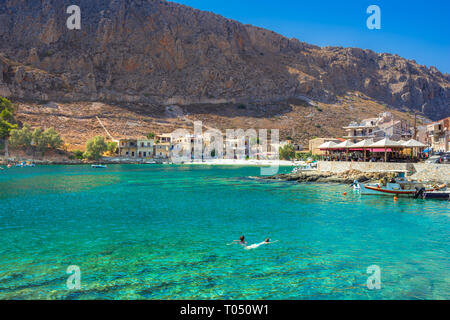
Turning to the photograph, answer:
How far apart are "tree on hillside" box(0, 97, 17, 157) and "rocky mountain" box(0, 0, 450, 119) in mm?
19165

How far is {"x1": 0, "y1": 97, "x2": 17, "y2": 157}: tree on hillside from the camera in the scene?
7100 centimetres

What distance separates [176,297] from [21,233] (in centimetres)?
1008

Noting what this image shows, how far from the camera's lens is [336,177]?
121 ft

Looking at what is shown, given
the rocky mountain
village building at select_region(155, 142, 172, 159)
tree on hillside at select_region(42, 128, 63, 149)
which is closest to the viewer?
tree on hillside at select_region(42, 128, 63, 149)

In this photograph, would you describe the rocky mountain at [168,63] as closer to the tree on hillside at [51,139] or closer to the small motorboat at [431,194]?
the tree on hillside at [51,139]

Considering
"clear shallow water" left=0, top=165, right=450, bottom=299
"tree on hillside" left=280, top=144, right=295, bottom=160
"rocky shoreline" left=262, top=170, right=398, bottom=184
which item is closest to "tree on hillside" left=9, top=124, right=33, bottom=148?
"tree on hillside" left=280, top=144, right=295, bottom=160

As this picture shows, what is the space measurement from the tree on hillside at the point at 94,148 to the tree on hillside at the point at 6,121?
15.4 m

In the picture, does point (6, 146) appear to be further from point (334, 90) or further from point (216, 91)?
point (334, 90)

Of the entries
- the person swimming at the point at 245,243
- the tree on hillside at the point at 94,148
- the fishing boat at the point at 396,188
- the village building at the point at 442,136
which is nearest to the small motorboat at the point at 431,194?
the fishing boat at the point at 396,188

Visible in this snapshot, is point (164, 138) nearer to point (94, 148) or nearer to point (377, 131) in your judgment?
point (94, 148)

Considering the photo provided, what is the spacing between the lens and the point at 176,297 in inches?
338

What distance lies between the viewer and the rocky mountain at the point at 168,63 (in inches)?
4220

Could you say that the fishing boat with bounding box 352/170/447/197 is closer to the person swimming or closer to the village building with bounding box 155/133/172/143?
the person swimming
